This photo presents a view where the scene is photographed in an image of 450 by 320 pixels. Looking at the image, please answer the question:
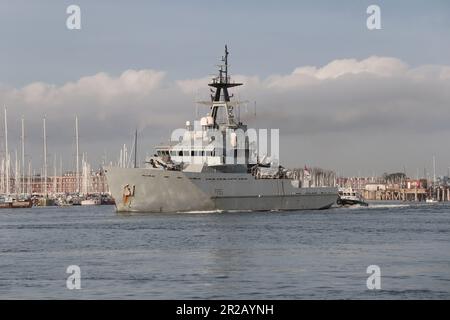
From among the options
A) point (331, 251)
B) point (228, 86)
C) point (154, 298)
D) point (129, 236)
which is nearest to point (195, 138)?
point (228, 86)

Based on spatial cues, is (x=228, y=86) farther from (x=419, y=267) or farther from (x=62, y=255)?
(x=419, y=267)

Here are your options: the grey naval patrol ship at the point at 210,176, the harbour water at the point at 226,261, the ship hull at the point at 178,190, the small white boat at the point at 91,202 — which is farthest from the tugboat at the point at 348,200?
the small white boat at the point at 91,202

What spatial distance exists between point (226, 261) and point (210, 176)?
134ft

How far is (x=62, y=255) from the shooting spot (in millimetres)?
40375

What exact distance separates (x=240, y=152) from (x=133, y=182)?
12.8 m

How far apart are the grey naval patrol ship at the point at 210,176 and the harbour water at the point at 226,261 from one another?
47.8 ft

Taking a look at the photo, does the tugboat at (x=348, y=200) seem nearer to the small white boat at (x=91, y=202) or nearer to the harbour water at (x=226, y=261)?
the harbour water at (x=226, y=261)

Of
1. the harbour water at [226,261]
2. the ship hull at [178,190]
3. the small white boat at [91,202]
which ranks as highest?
the ship hull at [178,190]

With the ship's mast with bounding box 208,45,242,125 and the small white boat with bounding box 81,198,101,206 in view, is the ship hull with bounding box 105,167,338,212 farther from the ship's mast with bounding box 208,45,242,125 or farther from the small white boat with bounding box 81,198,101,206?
the small white boat with bounding box 81,198,101,206

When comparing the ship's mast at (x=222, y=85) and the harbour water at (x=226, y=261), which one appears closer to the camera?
the harbour water at (x=226, y=261)

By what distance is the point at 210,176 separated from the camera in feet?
253

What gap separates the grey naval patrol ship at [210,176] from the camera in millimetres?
75312

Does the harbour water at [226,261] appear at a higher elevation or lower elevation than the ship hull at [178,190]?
lower

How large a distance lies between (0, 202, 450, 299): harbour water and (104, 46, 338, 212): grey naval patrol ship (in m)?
14.6
